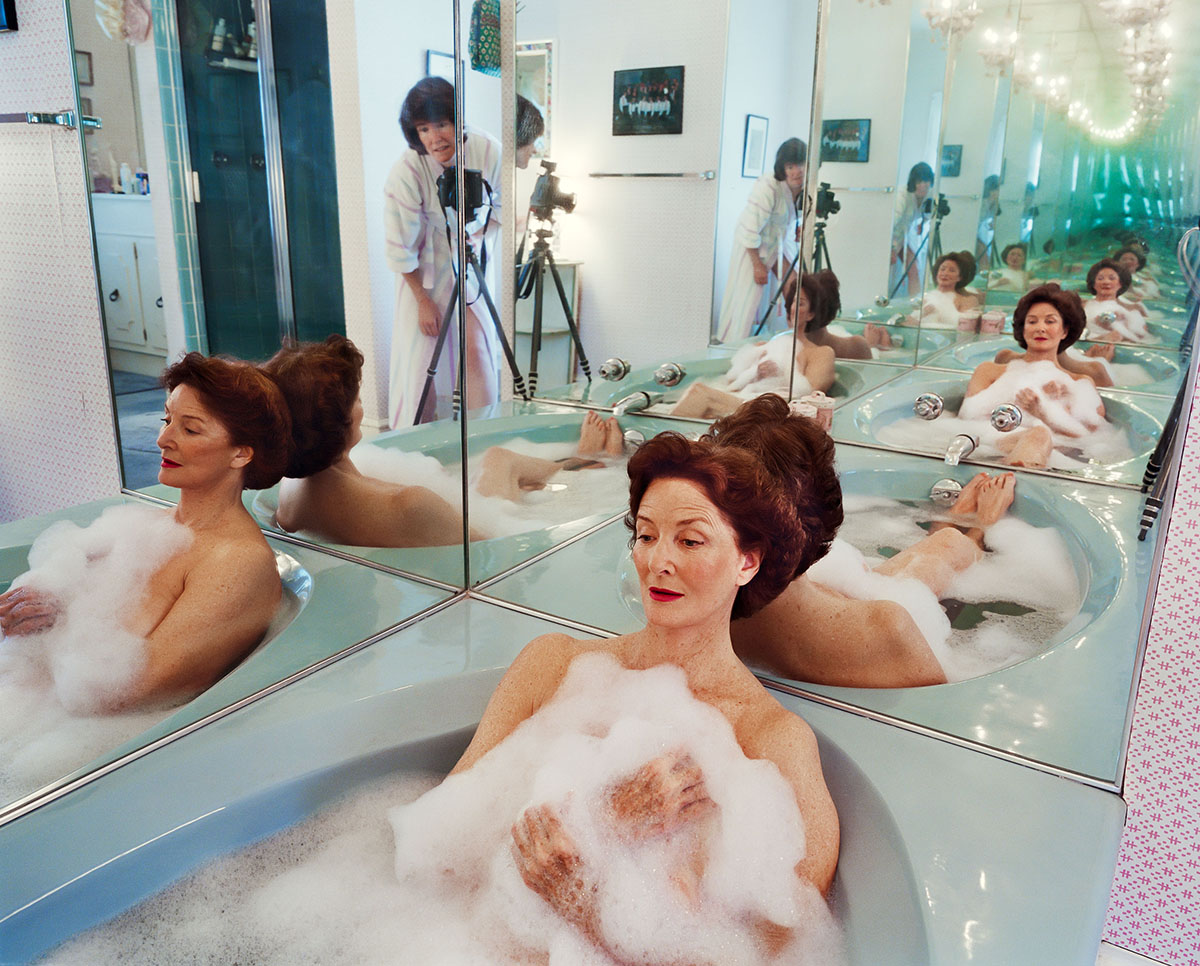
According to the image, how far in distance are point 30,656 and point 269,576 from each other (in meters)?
0.39

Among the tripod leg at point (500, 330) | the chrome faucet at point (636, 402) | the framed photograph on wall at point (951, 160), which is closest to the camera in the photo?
the tripod leg at point (500, 330)

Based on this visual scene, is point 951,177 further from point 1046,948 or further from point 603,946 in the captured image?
point 603,946

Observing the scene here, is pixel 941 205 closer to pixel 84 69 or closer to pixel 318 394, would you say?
pixel 318 394

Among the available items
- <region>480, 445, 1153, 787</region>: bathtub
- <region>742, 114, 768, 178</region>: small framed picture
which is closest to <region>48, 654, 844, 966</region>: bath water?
<region>480, 445, 1153, 787</region>: bathtub

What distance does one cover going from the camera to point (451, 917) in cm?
114

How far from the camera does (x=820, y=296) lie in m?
2.22

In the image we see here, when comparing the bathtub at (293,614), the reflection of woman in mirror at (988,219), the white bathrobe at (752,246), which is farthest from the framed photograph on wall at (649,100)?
the bathtub at (293,614)

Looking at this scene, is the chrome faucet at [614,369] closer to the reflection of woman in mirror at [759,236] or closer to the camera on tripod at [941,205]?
the reflection of woman in mirror at [759,236]

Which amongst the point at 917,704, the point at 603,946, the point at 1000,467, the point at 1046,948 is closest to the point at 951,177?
the point at 1000,467

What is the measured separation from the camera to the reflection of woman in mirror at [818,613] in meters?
1.33

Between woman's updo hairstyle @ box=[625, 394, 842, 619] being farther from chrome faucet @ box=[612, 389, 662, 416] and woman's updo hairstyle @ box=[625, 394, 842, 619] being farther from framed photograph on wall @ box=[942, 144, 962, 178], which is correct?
framed photograph on wall @ box=[942, 144, 962, 178]

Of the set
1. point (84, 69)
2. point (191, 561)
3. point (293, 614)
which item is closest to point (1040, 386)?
point (293, 614)

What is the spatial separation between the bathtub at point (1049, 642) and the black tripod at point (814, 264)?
0.37m

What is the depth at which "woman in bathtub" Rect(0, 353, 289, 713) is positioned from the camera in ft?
3.85
